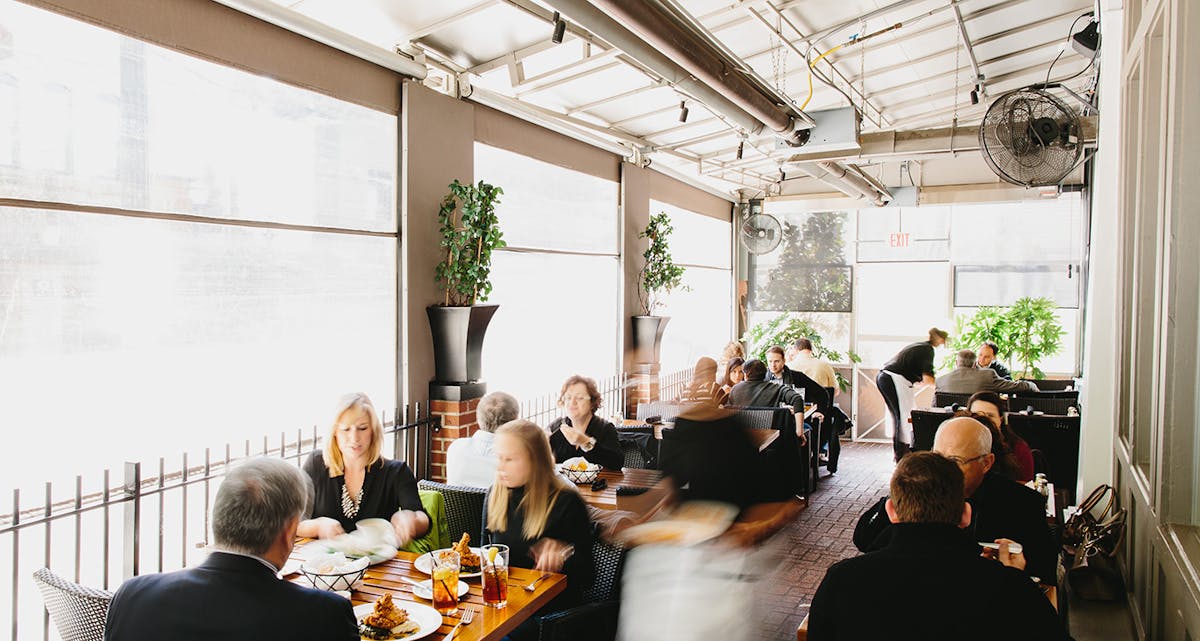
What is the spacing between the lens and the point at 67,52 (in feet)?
10.7

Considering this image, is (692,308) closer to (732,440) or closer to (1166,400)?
(732,440)

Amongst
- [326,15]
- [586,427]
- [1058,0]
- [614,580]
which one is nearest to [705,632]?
[614,580]

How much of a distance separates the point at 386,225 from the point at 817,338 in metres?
7.76

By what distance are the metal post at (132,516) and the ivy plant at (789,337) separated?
882 cm

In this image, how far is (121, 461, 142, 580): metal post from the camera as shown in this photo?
341 cm

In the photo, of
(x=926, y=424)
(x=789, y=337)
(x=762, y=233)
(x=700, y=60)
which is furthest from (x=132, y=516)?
(x=789, y=337)

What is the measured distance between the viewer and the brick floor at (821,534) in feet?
15.8

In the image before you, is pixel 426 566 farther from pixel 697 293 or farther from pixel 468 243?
pixel 697 293

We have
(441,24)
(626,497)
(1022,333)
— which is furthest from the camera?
(1022,333)

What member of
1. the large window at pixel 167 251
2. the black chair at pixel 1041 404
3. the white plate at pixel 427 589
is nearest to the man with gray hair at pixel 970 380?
the black chair at pixel 1041 404

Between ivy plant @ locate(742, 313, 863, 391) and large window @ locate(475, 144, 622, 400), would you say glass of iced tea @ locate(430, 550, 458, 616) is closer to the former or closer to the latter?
large window @ locate(475, 144, 622, 400)

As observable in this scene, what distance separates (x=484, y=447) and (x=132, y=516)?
1.52 meters

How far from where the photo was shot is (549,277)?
269 inches

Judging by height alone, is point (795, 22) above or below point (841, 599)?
above
